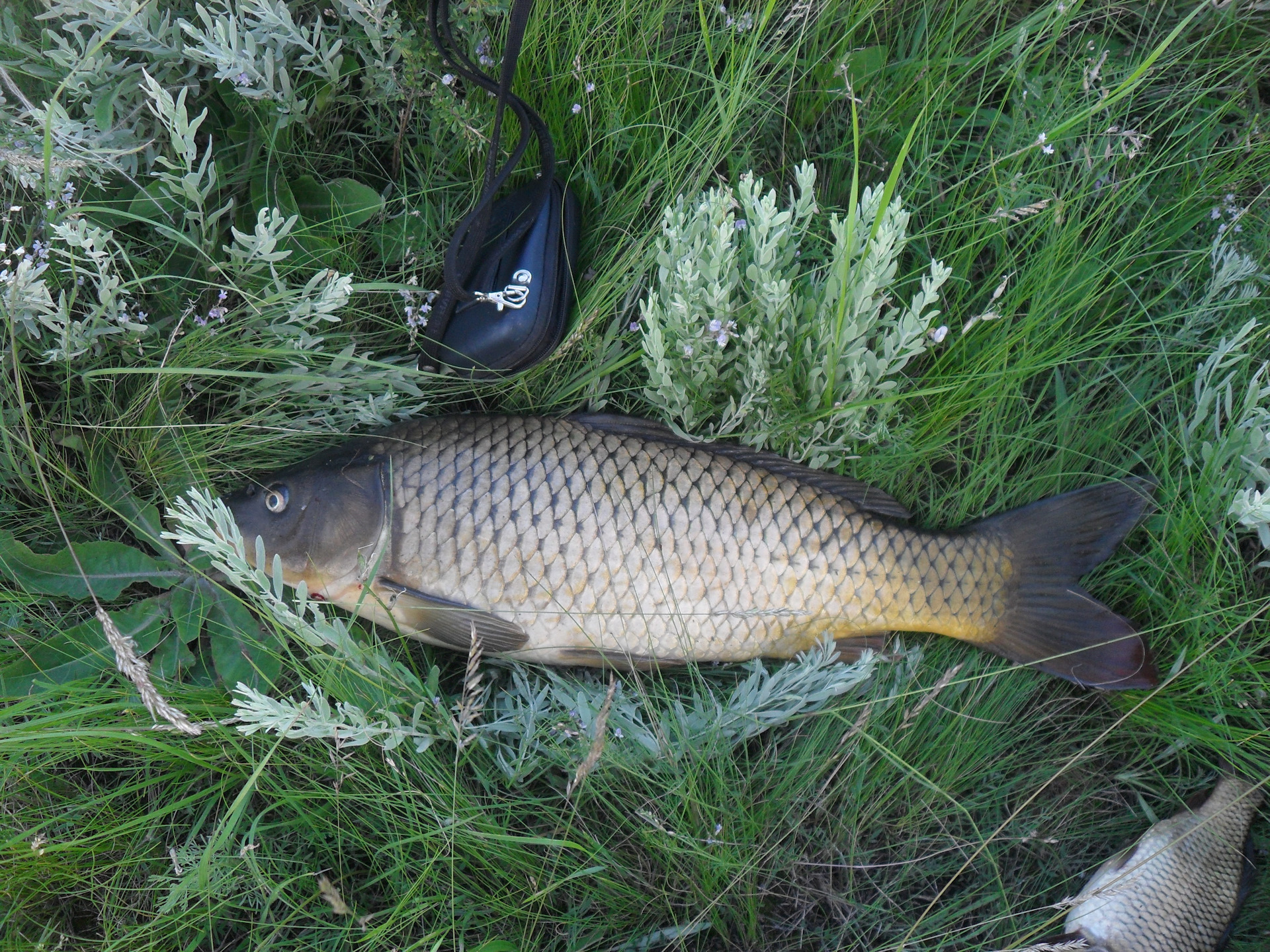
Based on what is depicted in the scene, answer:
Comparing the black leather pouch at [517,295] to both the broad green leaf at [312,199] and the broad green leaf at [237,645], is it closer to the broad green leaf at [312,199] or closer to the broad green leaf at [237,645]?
the broad green leaf at [312,199]

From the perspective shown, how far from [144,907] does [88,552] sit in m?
0.80

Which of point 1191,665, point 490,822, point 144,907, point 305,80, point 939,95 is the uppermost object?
point 939,95

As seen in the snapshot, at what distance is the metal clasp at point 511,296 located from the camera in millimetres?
1952

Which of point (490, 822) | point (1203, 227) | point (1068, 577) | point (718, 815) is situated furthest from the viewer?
point (1203, 227)

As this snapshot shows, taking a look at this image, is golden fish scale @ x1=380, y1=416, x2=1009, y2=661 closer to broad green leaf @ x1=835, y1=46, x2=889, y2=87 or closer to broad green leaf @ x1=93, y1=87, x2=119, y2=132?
broad green leaf @ x1=93, y1=87, x2=119, y2=132

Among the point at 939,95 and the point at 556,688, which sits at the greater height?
the point at 939,95

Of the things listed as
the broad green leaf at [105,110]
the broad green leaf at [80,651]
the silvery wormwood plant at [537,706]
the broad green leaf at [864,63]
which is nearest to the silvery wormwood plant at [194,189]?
the broad green leaf at [105,110]

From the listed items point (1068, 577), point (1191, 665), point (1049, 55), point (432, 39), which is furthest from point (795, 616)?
point (1049, 55)

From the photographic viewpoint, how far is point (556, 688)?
2008 millimetres

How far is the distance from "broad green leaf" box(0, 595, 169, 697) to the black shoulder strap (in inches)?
34.0

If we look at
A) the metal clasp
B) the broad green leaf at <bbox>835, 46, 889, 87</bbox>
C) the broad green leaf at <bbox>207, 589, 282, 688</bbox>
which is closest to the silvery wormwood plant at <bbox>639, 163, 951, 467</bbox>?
the metal clasp

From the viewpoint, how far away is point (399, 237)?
2.09 meters

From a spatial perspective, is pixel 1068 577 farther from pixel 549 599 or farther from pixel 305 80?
pixel 305 80

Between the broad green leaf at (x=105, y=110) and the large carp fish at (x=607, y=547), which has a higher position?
the broad green leaf at (x=105, y=110)
